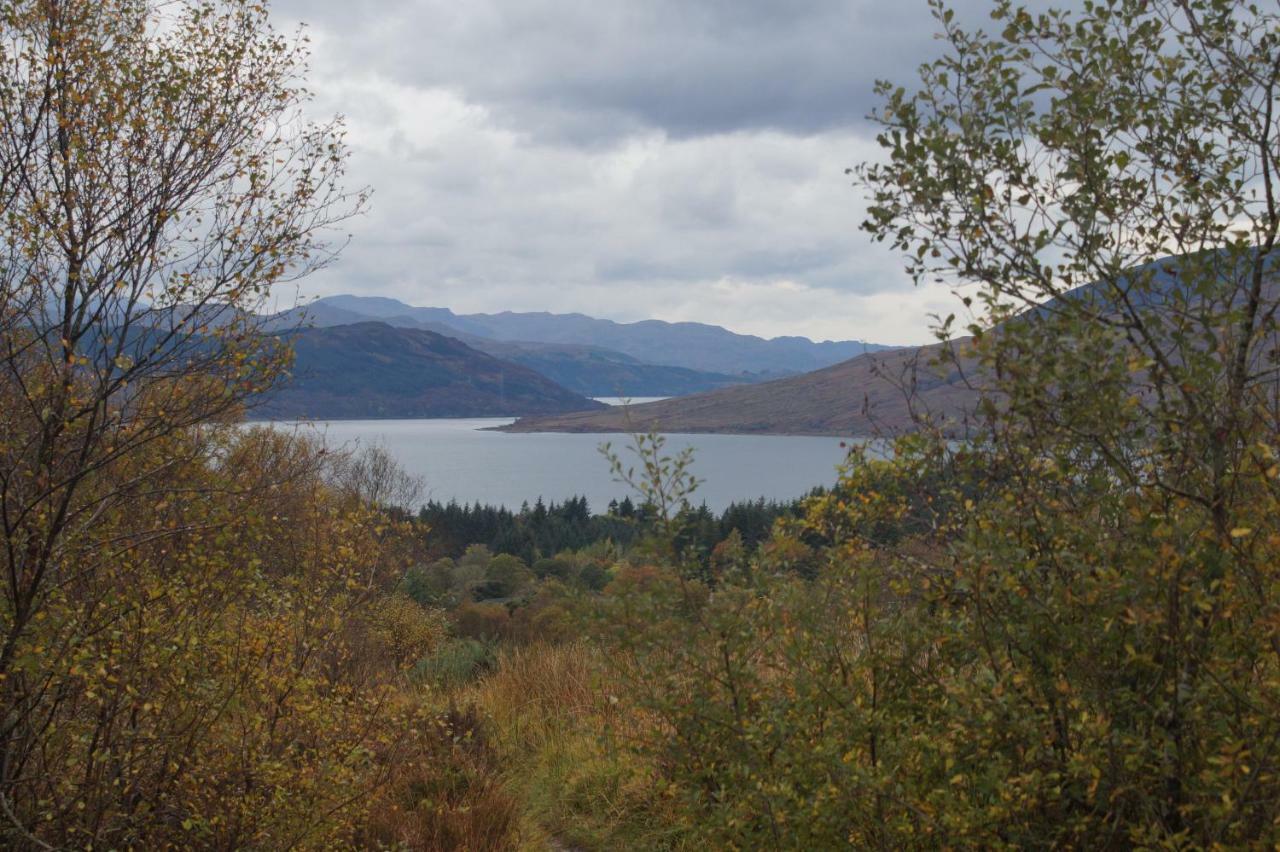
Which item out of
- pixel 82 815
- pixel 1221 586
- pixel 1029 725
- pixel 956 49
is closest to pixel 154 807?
pixel 82 815

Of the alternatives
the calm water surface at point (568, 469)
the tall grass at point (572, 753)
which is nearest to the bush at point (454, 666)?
the tall grass at point (572, 753)

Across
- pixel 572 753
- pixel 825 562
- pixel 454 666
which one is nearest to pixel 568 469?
pixel 454 666

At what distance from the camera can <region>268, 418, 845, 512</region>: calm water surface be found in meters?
102

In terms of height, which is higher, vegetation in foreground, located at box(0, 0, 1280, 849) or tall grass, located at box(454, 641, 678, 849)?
vegetation in foreground, located at box(0, 0, 1280, 849)

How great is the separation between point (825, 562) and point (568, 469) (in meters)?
133

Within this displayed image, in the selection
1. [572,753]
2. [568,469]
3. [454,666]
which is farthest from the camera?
[568,469]

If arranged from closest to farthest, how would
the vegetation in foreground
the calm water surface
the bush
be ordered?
the vegetation in foreground
the bush
the calm water surface

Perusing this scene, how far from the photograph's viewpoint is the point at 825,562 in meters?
4.59

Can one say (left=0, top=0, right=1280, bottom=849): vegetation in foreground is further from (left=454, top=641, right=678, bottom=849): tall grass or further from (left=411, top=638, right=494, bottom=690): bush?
(left=411, top=638, right=494, bottom=690): bush

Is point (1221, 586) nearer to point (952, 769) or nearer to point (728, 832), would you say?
point (952, 769)

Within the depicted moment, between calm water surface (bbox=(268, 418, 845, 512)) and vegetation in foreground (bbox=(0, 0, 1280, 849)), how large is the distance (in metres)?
69.9

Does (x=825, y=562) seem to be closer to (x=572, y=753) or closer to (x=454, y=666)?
(x=572, y=753)

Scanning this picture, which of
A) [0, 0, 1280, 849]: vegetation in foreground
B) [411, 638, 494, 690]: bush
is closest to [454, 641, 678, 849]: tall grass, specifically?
[0, 0, 1280, 849]: vegetation in foreground

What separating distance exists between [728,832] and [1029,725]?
1329mm
